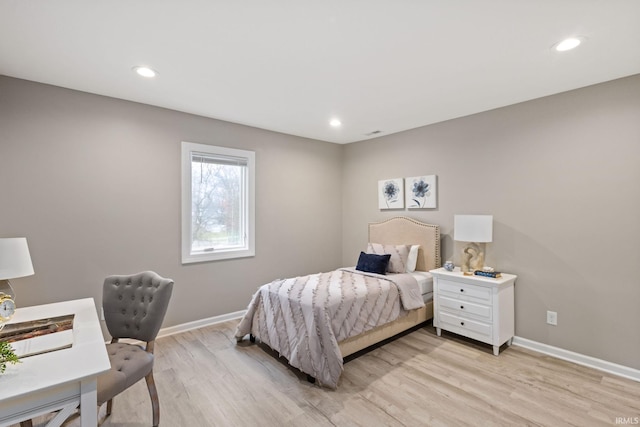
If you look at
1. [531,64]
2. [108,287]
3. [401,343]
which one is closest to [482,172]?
[531,64]

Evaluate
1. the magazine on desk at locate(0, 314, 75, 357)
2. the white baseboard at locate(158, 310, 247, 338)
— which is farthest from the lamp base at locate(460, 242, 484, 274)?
the magazine on desk at locate(0, 314, 75, 357)

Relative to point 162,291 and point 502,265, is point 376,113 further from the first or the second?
point 162,291

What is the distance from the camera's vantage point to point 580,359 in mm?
2809

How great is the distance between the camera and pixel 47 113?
2.76 meters

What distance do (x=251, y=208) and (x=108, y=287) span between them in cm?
208

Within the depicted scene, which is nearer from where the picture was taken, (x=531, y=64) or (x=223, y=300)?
(x=531, y=64)

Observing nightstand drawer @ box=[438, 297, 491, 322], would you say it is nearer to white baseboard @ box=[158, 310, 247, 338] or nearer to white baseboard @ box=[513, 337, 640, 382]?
white baseboard @ box=[513, 337, 640, 382]

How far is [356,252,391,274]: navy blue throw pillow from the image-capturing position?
3.70 m

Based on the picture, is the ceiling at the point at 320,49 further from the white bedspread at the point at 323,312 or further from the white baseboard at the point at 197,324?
the white baseboard at the point at 197,324

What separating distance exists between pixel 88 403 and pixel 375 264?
2995 mm

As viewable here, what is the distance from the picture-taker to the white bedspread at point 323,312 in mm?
2461

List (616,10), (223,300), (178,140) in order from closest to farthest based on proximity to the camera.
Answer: (616,10) → (178,140) → (223,300)

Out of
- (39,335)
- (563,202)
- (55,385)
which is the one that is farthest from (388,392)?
(563,202)

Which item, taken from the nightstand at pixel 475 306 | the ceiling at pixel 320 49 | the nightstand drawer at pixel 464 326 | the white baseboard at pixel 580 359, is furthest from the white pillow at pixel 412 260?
the ceiling at pixel 320 49
